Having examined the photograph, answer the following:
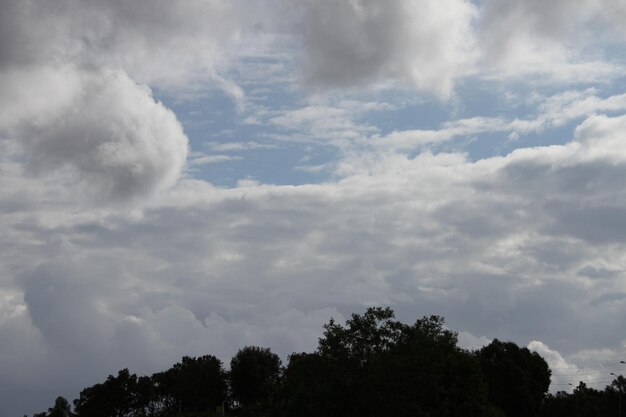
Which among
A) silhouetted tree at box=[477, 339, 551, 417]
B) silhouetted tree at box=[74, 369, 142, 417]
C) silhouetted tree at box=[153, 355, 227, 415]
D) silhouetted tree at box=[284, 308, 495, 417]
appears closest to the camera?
silhouetted tree at box=[284, 308, 495, 417]

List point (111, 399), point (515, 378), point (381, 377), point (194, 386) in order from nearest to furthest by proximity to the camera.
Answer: point (381, 377) < point (515, 378) < point (111, 399) < point (194, 386)

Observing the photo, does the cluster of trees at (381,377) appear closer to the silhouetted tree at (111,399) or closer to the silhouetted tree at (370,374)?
the silhouetted tree at (370,374)

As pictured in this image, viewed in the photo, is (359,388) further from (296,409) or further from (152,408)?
(152,408)

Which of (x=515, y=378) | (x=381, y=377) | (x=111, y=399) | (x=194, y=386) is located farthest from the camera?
(x=194, y=386)

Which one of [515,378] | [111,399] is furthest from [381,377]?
[111,399]

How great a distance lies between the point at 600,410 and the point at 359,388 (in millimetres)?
96903

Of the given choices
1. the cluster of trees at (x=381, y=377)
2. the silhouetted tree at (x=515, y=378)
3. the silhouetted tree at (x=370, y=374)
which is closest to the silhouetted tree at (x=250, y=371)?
the silhouetted tree at (x=515, y=378)

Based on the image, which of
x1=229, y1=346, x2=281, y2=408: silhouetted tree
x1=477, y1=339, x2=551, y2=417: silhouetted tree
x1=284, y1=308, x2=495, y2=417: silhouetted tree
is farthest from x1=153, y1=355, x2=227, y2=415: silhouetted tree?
x1=284, y1=308, x2=495, y2=417: silhouetted tree

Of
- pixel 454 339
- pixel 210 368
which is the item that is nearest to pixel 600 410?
pixel 454 339

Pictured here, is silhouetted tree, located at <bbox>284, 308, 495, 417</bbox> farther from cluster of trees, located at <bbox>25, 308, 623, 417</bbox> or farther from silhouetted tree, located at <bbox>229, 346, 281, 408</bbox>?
silhouetted tree, located at <bbox>229, 346, 281, 408</bbox>

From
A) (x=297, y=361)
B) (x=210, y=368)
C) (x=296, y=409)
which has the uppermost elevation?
(x=210, y=368)

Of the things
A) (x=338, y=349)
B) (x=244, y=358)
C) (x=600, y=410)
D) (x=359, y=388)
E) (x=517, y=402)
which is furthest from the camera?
(x=244, y=358)

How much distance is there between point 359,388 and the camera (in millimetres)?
66375

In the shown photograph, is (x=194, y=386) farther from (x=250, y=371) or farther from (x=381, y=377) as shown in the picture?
(x=381, y=377)
